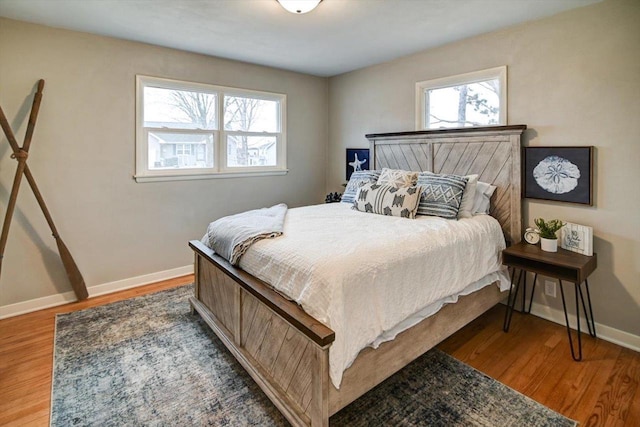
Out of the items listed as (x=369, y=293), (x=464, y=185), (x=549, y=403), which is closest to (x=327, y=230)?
(x=369, y=293)

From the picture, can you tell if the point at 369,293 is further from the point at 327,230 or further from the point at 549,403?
the point at 549,403

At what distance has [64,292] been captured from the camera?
3113mm

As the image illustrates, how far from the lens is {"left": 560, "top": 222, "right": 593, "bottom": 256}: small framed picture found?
2.40 meters

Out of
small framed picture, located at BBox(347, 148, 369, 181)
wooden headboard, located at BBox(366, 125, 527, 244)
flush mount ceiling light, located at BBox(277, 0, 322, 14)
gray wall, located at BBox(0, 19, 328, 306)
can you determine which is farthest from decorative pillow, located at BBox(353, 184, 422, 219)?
gray wall, located at BBox(0, 19, 328, 306)

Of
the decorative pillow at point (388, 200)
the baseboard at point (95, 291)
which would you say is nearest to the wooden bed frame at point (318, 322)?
the decorative pillow at point (388, 200)

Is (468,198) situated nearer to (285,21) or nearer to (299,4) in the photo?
(299,4)

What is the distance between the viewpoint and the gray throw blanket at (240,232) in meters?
2.12

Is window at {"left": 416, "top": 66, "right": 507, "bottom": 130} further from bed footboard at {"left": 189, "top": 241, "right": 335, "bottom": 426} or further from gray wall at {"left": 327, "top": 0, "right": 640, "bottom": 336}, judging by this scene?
bed footboard at {"left": 189, "top": 241, "right": 335, "bottom": 426}

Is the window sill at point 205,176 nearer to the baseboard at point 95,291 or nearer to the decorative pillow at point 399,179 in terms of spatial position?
the baseboard at point 95,291

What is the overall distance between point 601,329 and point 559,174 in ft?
3.99

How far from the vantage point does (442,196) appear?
2.74 meters

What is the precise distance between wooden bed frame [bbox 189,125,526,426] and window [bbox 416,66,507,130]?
0.23 meters

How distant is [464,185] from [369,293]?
1622mm

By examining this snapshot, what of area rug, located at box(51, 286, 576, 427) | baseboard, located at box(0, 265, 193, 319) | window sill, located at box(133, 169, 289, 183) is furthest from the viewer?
window sill, located at box(133, 169, 289, 183)
